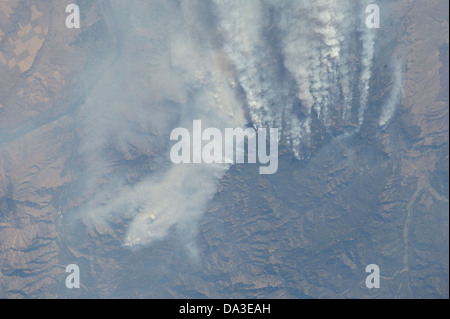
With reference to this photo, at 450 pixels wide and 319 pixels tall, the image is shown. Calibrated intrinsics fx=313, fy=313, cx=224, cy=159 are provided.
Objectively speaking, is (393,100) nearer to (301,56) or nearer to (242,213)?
(301,56)

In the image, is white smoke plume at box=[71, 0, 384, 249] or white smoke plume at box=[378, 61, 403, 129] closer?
white smoke plume at box=[71, 0, 384, 249]

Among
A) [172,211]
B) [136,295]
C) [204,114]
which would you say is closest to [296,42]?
[204,114]

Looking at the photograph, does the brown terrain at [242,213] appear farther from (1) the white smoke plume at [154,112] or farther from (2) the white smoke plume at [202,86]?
(2) the white smoke plume at [202,86]

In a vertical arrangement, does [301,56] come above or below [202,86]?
above

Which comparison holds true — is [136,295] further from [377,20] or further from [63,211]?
[377,20]

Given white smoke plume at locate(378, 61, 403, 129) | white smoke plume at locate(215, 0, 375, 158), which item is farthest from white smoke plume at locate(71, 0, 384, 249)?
white smoke plume at locate(378, 61, 403, 129)

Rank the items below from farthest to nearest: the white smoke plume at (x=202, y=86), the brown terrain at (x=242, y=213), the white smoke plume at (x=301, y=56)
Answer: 1. the brown terrain at (x=242, y=213)
2. the white smoke plume at (x=202, y=86)
3. the white smoke plume at (x=301, y=56)

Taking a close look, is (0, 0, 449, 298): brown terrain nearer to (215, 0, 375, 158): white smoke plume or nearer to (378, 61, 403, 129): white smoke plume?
(378, 61, 403, 129): white smoke plume

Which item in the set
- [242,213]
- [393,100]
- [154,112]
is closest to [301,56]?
[393,100]

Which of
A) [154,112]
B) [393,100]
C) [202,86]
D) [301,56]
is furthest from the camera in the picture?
[154,112]

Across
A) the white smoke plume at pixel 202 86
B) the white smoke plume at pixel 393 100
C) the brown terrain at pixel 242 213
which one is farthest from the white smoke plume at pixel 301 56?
the brown terrain at pixel 242 213

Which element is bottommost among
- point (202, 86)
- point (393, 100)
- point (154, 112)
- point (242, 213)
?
point (242, 213)
